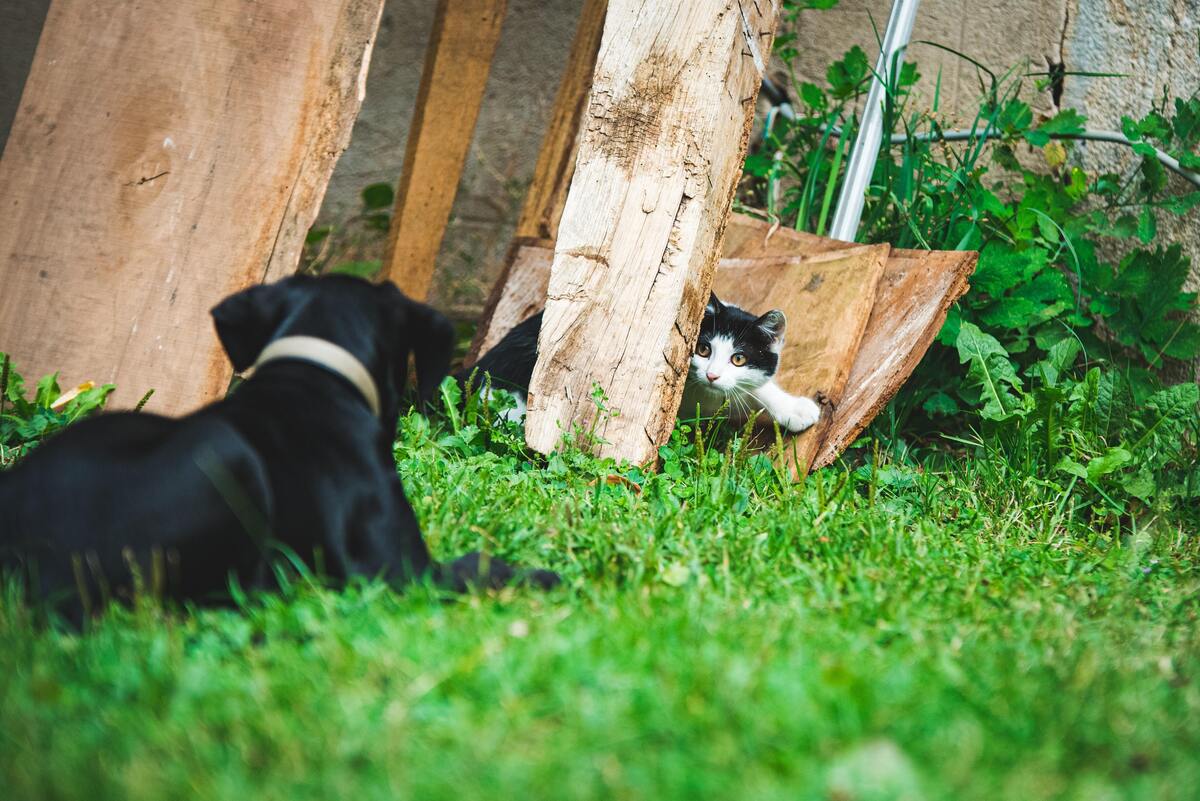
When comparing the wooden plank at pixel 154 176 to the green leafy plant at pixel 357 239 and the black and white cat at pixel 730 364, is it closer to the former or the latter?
the black and white cat at pixel 730 364

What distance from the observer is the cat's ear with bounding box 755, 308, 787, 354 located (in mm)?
3668

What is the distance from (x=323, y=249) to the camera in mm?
5016

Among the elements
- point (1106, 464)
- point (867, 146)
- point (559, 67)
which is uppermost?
point (559, 67)

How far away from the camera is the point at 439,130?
14.2ft

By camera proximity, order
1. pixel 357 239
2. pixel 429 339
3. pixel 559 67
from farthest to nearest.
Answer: pixel 559 67 → pixel 357 239 → pixel 429 339

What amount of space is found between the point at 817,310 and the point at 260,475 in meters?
2.54

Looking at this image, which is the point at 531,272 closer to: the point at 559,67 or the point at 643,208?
the point at 643,208

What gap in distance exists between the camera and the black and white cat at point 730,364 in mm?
3602

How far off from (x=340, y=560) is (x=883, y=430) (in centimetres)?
272

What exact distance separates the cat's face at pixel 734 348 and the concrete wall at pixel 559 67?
175 centimetres

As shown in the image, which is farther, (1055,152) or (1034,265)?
(1055,152)

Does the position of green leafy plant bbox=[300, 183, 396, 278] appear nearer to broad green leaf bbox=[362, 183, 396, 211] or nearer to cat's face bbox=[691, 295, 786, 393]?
broad green leaf bbox=[362, 183, 396, 211]

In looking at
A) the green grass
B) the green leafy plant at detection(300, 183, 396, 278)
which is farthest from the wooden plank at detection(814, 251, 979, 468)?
the green leafy plant at detection(300, 183, 396, 278)

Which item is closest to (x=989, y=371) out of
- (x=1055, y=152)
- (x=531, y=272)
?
(x=1055, y=152)
